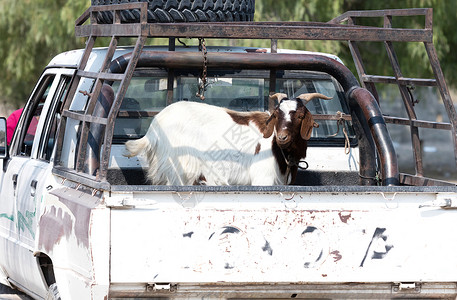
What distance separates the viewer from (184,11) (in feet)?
21.0

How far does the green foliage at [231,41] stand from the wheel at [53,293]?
9.49 metres

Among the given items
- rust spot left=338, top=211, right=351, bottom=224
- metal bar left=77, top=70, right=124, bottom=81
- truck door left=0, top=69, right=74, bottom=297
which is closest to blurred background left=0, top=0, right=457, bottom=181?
truck door left=0, top=69, right=74, bottom=297

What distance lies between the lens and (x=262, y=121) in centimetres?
630

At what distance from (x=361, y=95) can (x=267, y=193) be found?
6.23 ft

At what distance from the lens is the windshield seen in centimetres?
664

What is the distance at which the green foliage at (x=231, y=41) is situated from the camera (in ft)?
50.6

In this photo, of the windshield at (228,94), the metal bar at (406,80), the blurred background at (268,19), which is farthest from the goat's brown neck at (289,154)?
the blurred background at (268,19)

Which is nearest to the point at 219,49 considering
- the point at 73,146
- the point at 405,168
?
the point at 73,146

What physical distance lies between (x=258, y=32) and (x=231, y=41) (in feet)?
32.1

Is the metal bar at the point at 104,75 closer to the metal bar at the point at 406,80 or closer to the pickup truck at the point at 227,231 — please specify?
the pickup truck at the point at 227,231

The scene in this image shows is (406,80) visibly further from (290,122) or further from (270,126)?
(270,126)

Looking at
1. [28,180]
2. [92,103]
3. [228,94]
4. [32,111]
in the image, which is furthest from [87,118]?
[32,111]

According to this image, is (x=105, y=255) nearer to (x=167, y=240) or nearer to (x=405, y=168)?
(x=167, y=240)

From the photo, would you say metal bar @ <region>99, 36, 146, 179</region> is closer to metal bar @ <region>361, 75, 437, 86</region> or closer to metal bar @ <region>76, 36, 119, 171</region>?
metal bar @ <region>76, 36, 119, 171</region>
